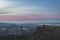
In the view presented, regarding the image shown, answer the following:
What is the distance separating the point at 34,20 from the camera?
2.07 metres

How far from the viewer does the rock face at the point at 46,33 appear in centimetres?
202

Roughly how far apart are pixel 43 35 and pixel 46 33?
51 mm

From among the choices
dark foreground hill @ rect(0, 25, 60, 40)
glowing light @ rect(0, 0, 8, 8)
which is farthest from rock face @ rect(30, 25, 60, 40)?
glowing light @ rect(0, 0, 8, 8)

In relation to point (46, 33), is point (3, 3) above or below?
above

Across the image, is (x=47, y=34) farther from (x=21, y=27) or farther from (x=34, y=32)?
(x=21, y=27)

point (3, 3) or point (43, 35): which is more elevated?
point (3, 3)

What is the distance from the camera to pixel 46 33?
2.04 m

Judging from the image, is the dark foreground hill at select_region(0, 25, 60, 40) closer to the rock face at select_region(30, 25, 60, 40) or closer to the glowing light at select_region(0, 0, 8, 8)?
the rock face at select_region(30, 25, 60, 40)

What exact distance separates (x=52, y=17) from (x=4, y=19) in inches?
27.1

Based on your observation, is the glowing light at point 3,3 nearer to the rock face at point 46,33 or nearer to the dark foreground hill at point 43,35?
the dark foreground hill at point 43,35

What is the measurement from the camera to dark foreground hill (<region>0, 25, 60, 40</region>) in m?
2.01

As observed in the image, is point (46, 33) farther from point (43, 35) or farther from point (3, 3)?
point (3, 3)

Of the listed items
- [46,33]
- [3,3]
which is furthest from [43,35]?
[3,3]

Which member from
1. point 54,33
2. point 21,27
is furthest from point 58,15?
point 21,27
